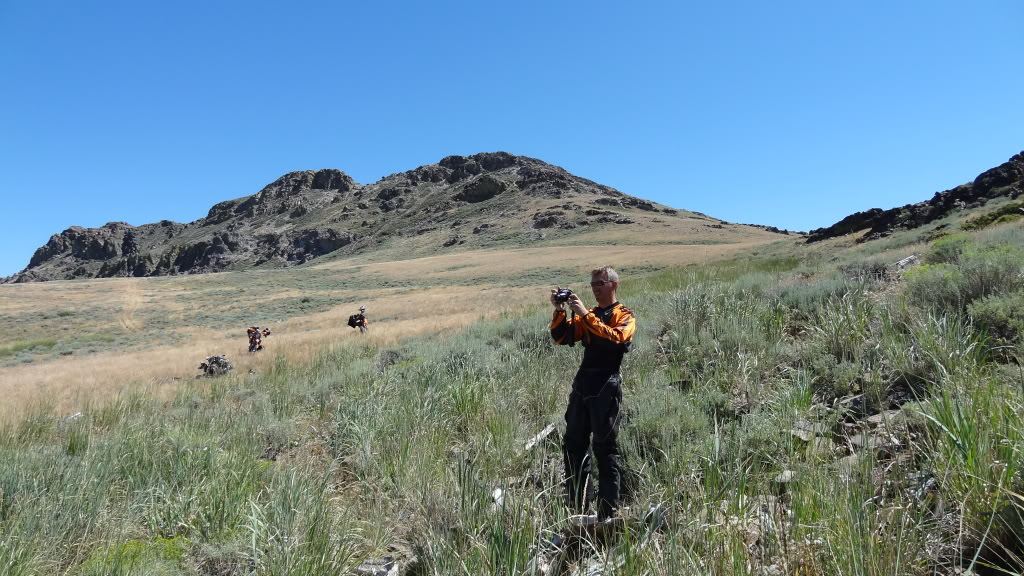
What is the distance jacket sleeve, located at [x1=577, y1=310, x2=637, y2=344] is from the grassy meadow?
0.75 meters

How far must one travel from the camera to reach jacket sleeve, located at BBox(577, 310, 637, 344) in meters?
3.46

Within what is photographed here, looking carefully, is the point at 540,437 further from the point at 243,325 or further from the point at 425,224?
the point at 425,224

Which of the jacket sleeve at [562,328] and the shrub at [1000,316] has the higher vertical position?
the jacket sleeve at [562,328]

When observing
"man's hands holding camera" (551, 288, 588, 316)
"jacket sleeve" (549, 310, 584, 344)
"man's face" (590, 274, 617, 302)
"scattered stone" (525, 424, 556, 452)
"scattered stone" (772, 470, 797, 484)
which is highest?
"man's face" (590, 274, 617, 302)

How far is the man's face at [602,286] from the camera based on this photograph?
3760 mm

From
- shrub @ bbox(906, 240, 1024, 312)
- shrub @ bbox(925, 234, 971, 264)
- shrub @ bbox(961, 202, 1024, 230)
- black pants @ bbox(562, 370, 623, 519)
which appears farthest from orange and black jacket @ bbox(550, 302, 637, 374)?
shrub @ bbox(961, 202, 1024, 230)

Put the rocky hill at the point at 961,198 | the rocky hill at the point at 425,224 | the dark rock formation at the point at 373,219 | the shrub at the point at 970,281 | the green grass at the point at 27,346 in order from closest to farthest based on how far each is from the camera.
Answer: the shrub at the point at 970,281
the green grass at the point at 27,346
the rocky hill at the point at 961,198
the rocky hill at the point at 425,224
the dark rock formation at the point at 373,219

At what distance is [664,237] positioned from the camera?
74938mm

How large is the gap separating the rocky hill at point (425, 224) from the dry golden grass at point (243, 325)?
94.2ft

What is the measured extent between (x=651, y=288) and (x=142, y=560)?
11.9 metres

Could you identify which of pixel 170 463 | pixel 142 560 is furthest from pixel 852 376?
pixel 170 463

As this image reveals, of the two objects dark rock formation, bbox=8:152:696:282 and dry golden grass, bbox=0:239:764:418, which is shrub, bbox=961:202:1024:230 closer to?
dry golden grass, bbox=0:239:764:418

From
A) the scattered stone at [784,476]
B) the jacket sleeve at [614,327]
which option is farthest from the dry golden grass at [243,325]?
the scattered stone at [784,476]

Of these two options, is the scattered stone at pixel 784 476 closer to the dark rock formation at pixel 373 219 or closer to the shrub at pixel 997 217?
the shrub at pixel 997 217
